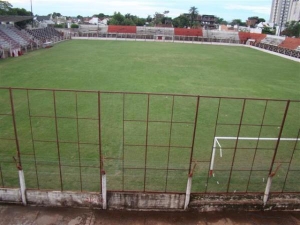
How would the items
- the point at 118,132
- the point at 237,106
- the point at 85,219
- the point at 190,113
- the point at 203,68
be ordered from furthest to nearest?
the point at 203,68, the point at 237,106, the point at 190,113, the point at 118,132, the point at 85,219

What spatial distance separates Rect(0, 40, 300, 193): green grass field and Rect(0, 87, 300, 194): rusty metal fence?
→ 0.05m

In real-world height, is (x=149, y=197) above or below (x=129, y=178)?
above

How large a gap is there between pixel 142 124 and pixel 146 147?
21.7 feet

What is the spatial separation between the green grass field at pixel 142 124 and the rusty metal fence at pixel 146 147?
0.16 ft

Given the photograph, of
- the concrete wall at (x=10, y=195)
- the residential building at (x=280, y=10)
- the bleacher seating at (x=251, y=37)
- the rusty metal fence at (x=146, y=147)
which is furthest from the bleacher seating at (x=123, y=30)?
the residential building at (x=280, y=10)

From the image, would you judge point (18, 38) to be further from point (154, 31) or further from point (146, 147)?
point (146, 147)

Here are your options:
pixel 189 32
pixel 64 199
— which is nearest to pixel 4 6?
pixel 189 32

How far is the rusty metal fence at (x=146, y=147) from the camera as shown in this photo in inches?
372

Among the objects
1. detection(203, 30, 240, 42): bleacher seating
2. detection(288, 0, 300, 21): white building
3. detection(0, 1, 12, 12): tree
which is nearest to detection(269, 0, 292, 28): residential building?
detection(288, 0, 300, 21): white building

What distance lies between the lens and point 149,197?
800 centimetres

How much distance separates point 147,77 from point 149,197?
17.7 metres

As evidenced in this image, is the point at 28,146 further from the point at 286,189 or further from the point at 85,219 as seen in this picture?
the point at 286,189

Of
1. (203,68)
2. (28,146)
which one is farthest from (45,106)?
(203,68)

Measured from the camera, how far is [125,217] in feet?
25.9
